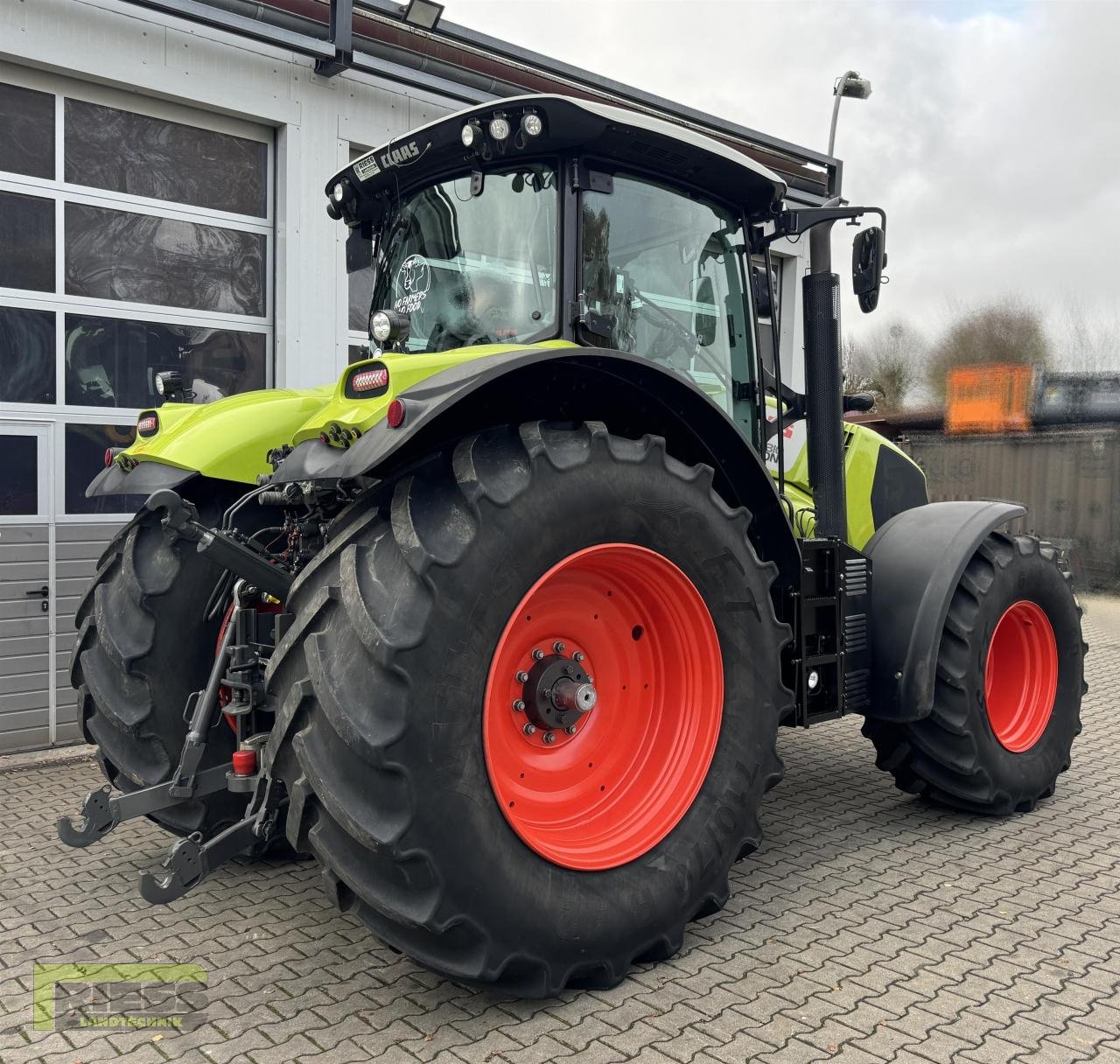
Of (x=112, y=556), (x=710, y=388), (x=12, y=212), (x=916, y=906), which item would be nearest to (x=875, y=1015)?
(x=916, y=906)

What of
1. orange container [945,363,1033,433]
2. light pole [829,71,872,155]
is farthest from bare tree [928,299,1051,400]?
light pole [829,71,872,155]

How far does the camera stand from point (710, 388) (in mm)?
3912

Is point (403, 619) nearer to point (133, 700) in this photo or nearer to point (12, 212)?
point (133, 700)

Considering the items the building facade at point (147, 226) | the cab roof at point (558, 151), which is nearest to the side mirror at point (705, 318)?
the cab roof at point (558, 151)

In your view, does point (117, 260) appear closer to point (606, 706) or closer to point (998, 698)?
point (606, 706)

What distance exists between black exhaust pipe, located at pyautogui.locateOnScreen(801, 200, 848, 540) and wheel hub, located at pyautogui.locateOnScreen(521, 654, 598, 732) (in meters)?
1.77

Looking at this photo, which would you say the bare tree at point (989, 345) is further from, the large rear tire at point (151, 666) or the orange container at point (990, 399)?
the large rear tire at point (151, 666)

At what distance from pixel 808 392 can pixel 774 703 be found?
1.63 meters

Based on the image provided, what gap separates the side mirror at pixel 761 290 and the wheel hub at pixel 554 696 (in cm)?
183

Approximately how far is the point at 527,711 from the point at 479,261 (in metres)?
1.56

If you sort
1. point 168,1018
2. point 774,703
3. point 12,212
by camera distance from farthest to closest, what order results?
1. point 12,212
2. point 774,703
3. point 168,1018

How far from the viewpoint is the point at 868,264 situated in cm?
410

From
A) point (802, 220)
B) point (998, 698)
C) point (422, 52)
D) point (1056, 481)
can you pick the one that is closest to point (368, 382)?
point (802, 220)

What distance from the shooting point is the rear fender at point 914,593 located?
4105 millimetres
